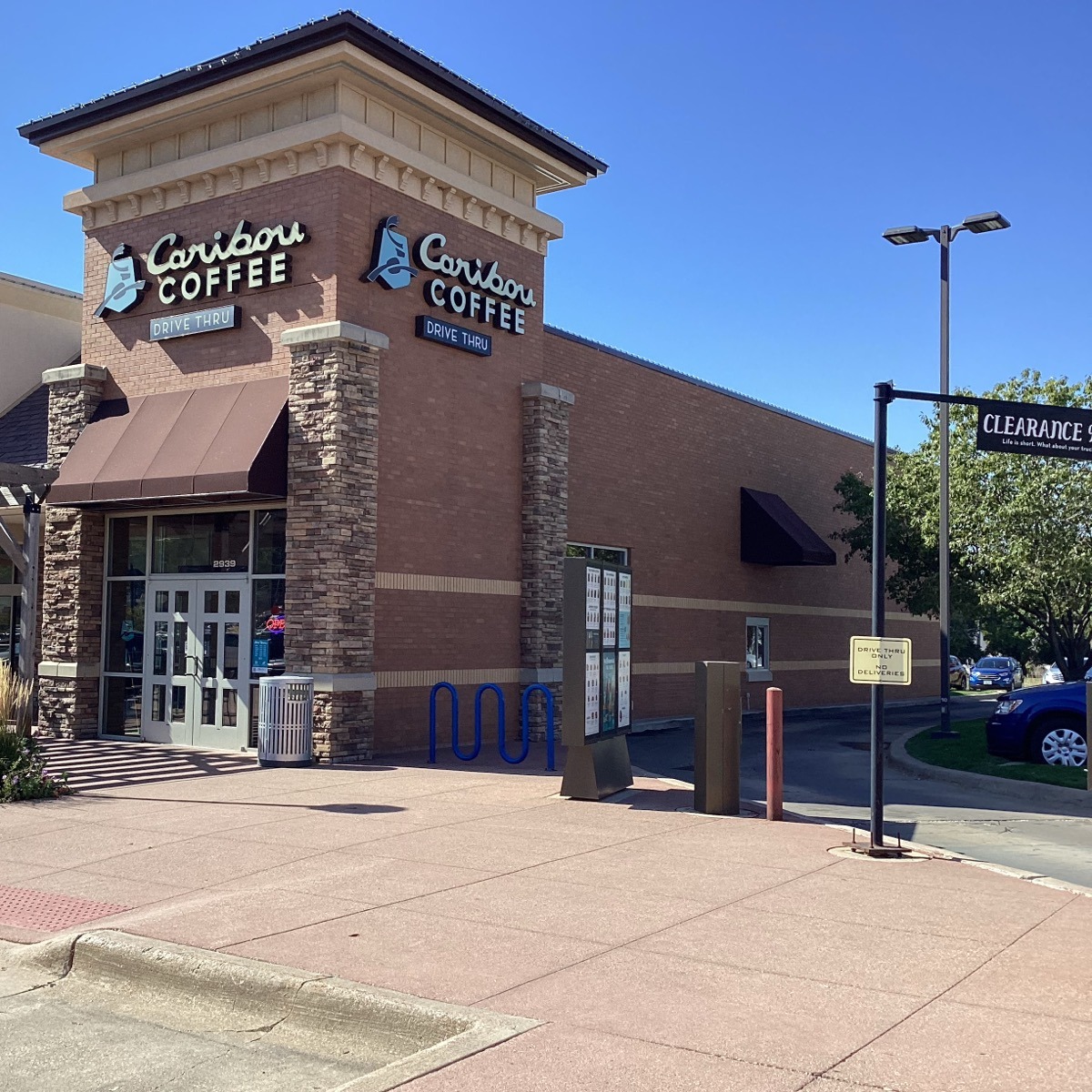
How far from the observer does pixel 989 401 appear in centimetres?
1068

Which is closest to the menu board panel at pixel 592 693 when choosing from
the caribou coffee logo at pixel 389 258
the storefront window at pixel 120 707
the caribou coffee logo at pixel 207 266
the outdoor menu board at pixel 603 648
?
the outdoor menu board at pixel 603 648

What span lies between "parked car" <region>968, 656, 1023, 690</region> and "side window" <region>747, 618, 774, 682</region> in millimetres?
23841

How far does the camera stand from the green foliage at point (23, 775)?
40.0 ft

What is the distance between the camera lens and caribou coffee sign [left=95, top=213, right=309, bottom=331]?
1653 cm

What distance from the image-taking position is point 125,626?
712 inches

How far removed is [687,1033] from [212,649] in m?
12.9

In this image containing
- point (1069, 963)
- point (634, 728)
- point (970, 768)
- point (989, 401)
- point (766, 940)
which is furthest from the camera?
point (634, 728)

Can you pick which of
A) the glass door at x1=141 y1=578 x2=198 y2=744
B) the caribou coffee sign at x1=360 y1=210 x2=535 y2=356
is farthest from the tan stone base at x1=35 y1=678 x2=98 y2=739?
the caribou coffee sign at x1=360 y1=210 x2=535 y2=356

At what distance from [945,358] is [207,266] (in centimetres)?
1185

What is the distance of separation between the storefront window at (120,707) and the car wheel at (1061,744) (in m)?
12.6

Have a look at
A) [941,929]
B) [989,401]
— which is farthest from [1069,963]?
[989,401]

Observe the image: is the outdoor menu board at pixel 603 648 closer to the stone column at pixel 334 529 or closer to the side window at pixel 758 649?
the stone column at pixel 334 529

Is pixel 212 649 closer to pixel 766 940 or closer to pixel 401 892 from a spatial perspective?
pixel 401 892

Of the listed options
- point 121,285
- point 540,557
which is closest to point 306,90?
point 121,285
